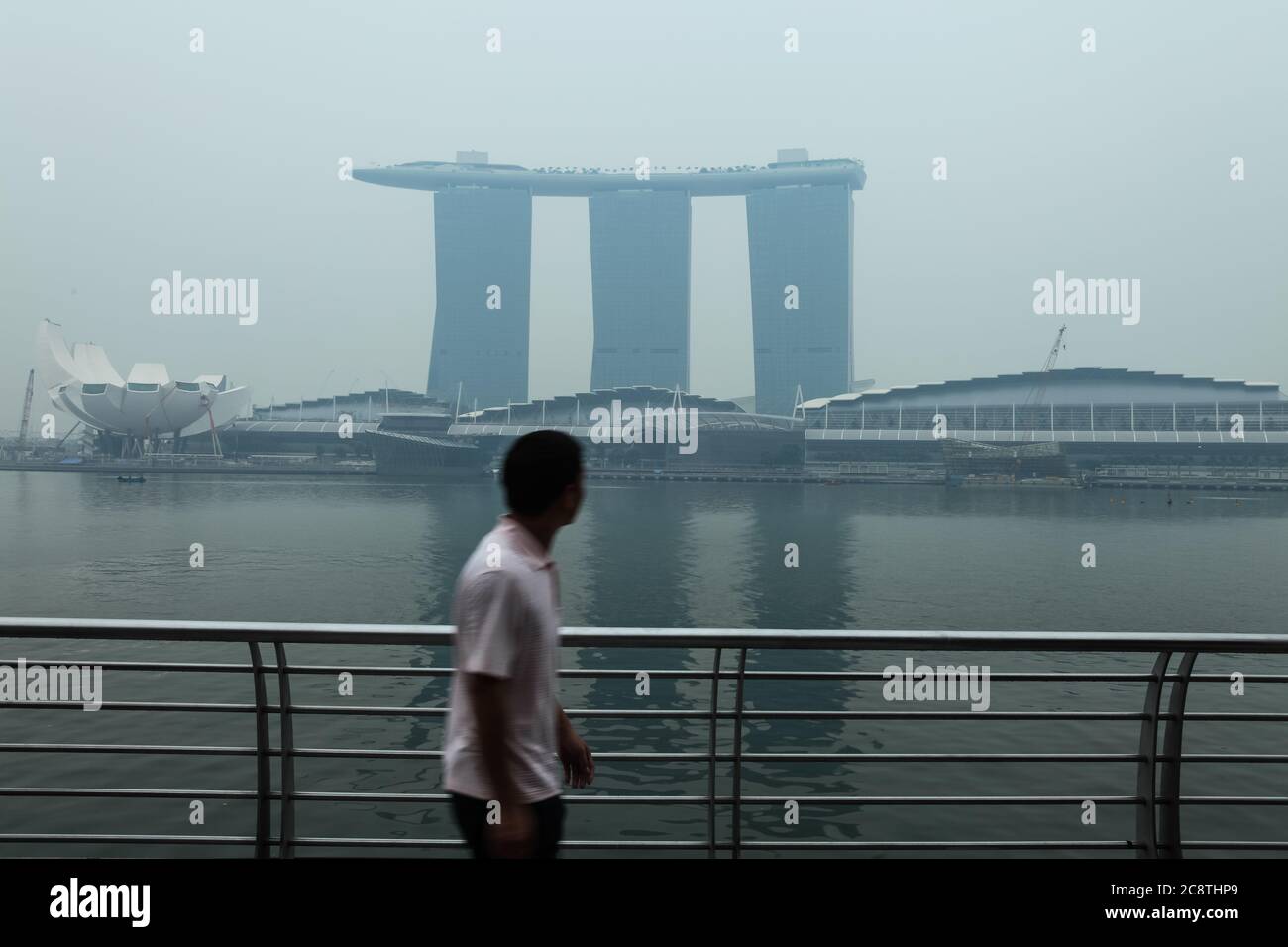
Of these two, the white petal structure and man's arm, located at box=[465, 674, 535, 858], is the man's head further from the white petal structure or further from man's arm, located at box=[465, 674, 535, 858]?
the white petal structure

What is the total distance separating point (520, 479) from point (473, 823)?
63cm

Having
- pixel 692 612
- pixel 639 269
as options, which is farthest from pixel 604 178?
pixel 692 612

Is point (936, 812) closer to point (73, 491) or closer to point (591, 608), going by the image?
point (591, 608)

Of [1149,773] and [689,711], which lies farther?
[1149,773]

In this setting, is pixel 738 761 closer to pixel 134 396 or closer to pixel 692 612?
pixel 692 612

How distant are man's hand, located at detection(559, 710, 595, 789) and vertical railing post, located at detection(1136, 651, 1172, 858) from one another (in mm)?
1573

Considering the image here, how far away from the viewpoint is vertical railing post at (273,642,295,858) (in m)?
2.55

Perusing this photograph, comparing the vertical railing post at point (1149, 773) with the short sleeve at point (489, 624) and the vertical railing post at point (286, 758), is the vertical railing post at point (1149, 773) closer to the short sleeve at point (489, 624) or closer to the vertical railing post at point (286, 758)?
the short sleeve at point (489, 624)

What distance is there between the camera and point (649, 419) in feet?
309

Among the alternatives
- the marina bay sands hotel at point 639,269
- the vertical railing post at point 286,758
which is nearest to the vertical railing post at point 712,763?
the vertical railing post at point 286,758

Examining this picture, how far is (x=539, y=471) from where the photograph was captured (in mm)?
1842

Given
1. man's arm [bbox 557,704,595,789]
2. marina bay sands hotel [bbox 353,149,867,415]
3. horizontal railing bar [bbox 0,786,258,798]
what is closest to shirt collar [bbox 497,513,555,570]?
man's arm [bbox 557,704,595,789]

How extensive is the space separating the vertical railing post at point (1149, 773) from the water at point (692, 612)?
2.62 m

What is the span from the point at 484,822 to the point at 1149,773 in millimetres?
1970
